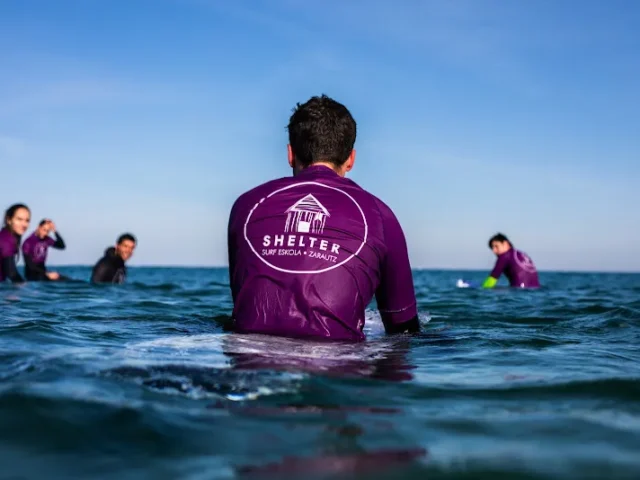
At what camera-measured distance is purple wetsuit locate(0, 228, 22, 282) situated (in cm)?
1283

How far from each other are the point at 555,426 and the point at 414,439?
0.56 metres

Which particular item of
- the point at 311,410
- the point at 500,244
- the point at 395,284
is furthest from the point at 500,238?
the point at 311,410

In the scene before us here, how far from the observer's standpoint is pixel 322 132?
14.1ft

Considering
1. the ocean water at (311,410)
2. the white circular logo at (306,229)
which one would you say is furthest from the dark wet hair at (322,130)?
the ocean water at (311,410)

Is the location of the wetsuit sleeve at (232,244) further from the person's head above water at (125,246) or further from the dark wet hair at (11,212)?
the person's head above water at (125,246)

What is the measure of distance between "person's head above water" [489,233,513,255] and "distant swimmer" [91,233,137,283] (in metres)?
8.67

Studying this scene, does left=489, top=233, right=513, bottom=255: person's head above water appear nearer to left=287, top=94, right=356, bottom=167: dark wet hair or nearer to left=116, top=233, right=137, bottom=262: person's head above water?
left=116, top=233, right=137, bottom=262: person's head above water

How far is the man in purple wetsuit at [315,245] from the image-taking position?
12.8ft

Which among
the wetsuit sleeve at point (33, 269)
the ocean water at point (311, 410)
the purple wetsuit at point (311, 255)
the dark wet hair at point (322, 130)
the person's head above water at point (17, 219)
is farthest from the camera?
the wetsuit sleeve at point (33, 269)

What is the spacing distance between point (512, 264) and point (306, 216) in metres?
13.8

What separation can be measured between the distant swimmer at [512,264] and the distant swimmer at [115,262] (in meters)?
8.57

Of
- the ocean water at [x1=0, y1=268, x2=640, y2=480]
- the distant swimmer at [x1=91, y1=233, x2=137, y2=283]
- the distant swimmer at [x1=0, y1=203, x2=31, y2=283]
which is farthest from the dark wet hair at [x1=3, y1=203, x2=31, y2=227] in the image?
the ocean water at [x1=0, y1=268, x2=640, y2=480]

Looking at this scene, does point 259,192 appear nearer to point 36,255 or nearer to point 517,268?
point 36,255

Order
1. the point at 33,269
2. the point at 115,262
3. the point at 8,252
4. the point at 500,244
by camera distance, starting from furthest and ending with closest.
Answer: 1. the point at 500,244
2. the point at 33,269
3. the point at 115,262
4. the point at 8,252
